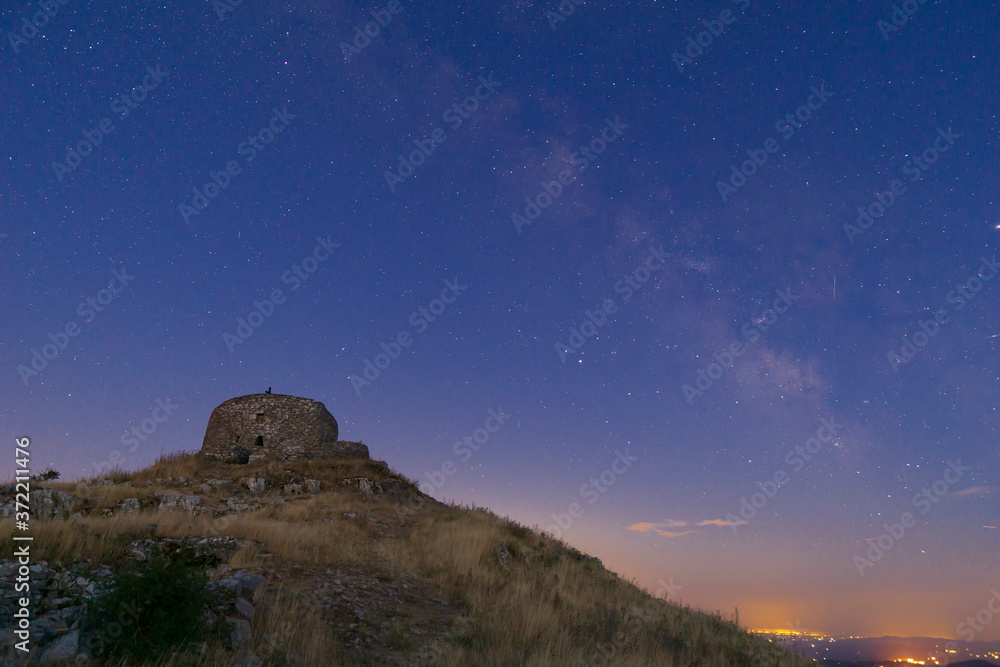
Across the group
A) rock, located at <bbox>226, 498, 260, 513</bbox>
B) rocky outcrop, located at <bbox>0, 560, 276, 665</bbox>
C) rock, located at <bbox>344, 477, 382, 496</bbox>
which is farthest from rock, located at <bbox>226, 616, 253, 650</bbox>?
rock, located at <bbox>344, 477, 382, 496</bbox>

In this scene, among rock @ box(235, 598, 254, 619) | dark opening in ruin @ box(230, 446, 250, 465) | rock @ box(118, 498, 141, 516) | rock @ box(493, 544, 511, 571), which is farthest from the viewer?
dark opening in ruin @ box(230, 446, 250, 465)

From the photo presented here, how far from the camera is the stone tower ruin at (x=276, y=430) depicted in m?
27.3

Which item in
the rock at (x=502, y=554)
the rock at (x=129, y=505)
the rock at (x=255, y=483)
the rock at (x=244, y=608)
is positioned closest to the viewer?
the rock at (x=244, y=608)

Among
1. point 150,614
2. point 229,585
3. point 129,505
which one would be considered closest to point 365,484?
point 129,505

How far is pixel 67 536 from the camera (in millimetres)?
8195

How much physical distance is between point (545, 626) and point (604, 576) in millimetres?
9037

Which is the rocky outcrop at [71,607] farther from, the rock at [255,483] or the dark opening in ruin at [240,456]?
the dark opening in ruin at [240,456]

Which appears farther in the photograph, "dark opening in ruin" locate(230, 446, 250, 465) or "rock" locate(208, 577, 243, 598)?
"dark opening in ruin" locate(230, 446, 250, 465)

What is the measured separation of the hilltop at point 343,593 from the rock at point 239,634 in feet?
0.09

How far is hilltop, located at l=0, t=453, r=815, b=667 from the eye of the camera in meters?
5.93

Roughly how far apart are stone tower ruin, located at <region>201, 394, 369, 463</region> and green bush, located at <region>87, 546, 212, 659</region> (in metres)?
21.8

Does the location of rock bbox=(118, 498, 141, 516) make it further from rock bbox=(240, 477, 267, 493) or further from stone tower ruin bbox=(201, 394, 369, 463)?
stone tower ruin bbox=(201, 394, 369, 463)

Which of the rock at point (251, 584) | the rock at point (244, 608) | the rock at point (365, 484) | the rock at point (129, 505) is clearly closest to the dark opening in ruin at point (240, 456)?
the rock at point (365, 484)

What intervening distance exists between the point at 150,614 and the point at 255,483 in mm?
16506
